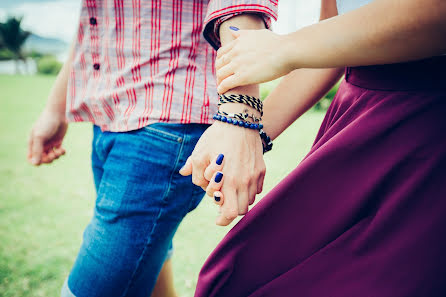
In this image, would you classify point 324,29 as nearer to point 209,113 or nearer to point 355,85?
point 355,85

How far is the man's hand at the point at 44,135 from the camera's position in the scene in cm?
149

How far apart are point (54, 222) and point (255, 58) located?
10.6ft

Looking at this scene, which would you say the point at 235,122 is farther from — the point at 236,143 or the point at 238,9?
the point at 238,9

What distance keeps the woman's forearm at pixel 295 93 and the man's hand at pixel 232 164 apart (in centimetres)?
26

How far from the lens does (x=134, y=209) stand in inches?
39.6

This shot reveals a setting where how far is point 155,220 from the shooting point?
3.36 ft

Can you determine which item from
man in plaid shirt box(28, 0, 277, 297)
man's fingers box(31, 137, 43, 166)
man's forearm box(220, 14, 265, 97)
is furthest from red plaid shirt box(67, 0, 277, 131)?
man's fingers box(31, 137, 43, 166)

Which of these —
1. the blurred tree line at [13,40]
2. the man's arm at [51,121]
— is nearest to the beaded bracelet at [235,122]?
the man's arm at [51,121]

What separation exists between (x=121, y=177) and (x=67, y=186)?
140 inches

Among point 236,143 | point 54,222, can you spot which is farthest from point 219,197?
point 54,222

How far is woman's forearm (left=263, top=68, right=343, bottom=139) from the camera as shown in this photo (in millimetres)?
1025

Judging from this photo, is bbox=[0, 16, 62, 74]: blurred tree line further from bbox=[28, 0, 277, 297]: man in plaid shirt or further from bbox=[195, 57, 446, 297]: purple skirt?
bbox=[195, 57, 446, 297]: purple skirt

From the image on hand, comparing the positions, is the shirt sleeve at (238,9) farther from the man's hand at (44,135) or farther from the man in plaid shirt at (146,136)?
the man's hand at (44,135)

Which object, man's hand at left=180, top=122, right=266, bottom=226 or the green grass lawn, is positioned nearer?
man's hand at left=180, top=122, right=266, bottom=226
